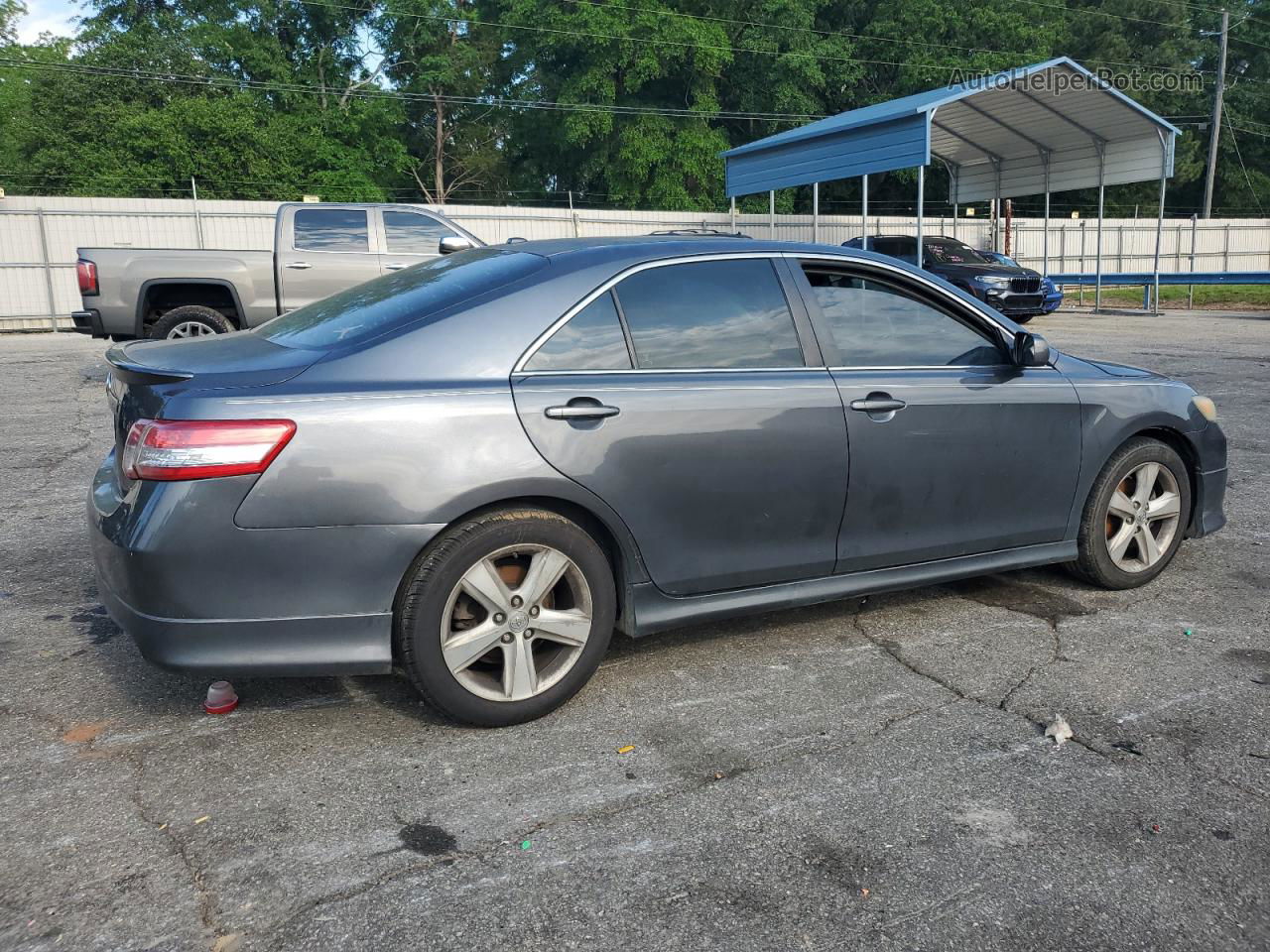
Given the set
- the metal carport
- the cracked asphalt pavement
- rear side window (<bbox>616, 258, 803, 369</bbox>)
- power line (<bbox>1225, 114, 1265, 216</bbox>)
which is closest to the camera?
the cracked asphalt pavement

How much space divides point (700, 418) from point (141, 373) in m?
1.76

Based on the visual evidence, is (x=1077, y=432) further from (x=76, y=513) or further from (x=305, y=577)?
(x=76, y=513)

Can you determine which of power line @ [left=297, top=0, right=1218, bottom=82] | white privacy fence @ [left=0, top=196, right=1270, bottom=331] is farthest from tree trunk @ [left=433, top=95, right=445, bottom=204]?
white privacy fence @ [left=0, top=196, right=1270, bottom=331]

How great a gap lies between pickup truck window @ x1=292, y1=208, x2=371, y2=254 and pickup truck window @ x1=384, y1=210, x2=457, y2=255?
26 cm

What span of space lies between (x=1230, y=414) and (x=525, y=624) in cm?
783

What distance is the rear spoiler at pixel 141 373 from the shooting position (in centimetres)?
309

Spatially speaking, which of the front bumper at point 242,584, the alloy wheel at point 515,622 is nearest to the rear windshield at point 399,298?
the front bumper at point 242,584

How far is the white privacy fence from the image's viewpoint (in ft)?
68.6

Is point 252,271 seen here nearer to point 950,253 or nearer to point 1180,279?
point 950,253

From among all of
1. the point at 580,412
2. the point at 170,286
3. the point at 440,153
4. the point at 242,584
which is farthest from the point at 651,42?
the point at 242,584

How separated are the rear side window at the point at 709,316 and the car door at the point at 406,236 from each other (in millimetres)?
7600

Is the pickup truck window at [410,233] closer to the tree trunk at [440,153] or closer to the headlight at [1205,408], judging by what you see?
the headlight at [1205,408]

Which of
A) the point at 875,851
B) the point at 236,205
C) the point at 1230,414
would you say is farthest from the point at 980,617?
the point at 236,205

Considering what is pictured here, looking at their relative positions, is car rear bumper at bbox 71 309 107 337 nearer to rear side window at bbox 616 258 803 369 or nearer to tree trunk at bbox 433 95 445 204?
rear side window at bbox 616 258 803 369
